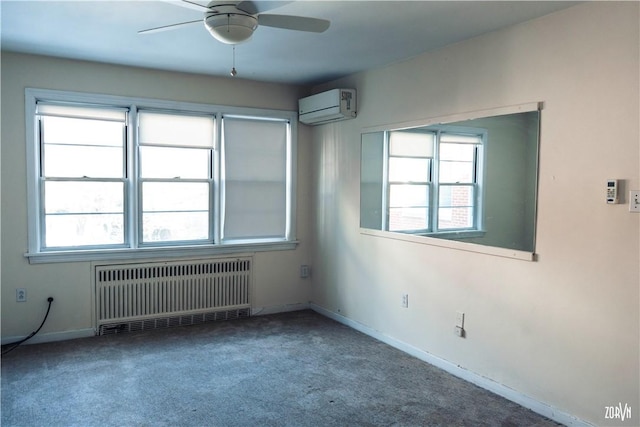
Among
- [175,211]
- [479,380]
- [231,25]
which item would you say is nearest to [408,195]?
[479,380]

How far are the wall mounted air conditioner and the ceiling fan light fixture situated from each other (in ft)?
7.19

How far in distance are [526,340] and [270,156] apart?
126 inches

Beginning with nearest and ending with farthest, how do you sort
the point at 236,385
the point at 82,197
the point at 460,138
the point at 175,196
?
the point at 236,385, the point at 460,138, the point at 82,197, the point at 175,196

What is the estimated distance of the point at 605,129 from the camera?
261 cm

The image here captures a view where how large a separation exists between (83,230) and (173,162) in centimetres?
105

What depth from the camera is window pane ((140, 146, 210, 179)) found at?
14.9 feet

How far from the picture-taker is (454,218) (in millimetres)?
3580

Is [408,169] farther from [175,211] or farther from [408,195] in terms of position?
[175,211]

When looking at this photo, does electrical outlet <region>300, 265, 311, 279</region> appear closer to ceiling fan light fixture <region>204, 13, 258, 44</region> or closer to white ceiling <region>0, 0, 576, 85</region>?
white ceiling <region>0, 0, 576, 85</region>

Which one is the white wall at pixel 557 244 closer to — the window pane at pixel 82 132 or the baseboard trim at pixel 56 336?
the window pane at pixel 82 132

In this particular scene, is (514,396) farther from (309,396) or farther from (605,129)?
(605,129)

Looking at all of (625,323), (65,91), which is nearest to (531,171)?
(625,323)

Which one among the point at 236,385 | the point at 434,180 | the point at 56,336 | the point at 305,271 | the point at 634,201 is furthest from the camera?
the point at 305,271

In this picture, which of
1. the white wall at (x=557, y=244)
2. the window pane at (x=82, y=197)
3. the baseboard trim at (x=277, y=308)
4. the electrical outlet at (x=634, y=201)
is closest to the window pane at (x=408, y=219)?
the white wall at (x=557, y=244)
